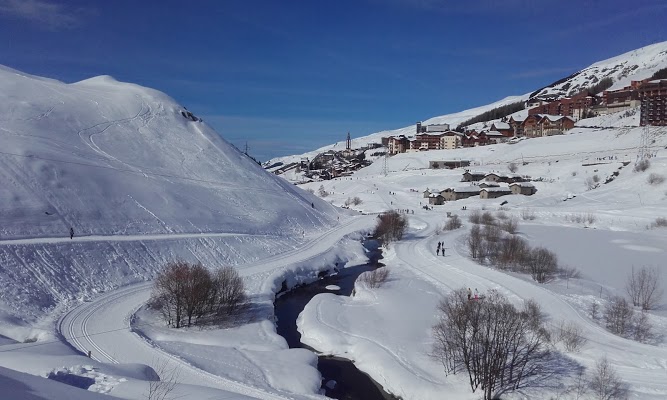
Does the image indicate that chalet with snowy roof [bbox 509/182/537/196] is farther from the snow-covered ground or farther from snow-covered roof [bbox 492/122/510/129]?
snow-covered roof [bbox 492/122/510/129]

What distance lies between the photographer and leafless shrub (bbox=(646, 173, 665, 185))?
218 ft

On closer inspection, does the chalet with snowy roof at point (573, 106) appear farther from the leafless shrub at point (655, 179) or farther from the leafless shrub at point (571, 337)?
the leafless shrub at point (571, 337)

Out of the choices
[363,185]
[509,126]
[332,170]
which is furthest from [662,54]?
[363,185]

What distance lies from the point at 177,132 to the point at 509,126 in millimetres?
100303

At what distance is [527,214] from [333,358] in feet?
164

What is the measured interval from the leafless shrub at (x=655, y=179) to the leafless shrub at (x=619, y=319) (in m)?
51.3

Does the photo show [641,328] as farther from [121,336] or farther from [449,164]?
[449,164]

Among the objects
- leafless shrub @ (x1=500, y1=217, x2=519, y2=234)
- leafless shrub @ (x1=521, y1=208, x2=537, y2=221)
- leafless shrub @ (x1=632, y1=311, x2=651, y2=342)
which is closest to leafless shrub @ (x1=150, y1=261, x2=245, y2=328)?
leafless shrub @ (x1=632, y1=311, x2=651, y2=342)

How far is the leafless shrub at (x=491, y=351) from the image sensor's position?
18.3 metres

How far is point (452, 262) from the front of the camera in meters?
39.6

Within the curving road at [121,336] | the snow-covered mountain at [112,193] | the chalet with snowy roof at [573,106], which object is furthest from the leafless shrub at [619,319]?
the chalet with snowy roof at [573,106]

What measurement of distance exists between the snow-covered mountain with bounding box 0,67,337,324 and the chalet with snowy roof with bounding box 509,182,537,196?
33.4 meters

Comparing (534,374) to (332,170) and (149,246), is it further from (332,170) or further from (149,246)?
(332,170)

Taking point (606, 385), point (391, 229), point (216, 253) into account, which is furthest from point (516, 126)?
point (606, 385)
